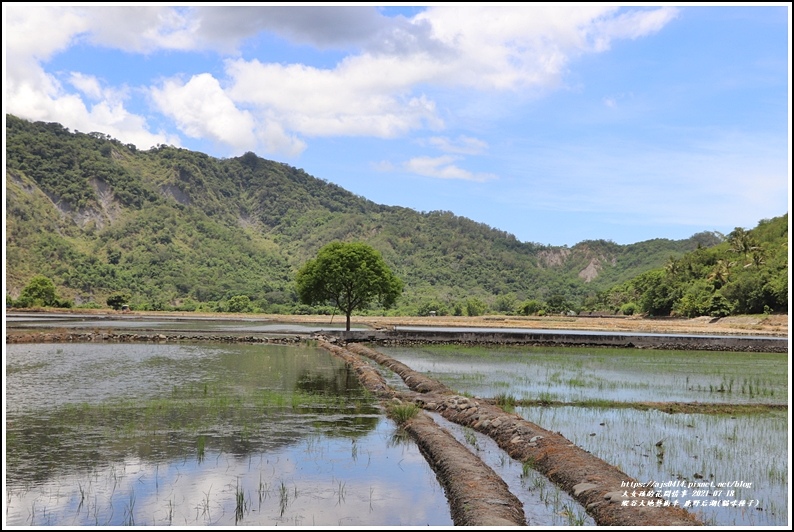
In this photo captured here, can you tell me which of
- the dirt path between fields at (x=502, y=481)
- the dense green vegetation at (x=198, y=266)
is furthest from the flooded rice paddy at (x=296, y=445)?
the dense green vegetation at (x=198, y=266)

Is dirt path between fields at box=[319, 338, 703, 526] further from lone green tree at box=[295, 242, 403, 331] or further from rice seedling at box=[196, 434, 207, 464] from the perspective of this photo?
lone green tree at box=[295, 242, 403, 331]

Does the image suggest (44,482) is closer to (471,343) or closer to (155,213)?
(471,343)

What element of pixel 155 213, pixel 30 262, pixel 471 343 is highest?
pixel 155 213

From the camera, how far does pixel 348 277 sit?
51.1 m

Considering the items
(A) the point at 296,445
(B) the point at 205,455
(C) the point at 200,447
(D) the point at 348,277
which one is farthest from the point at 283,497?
(D) the point at 348,277

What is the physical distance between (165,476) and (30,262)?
131m

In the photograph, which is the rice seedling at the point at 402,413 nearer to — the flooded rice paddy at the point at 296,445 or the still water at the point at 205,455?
the flooded rice paddy at the point at 296,445

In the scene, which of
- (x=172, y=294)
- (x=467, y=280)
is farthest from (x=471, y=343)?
(x=467, y=280)

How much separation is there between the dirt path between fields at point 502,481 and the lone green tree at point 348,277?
3133 centimetres

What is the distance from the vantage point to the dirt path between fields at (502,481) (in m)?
9.95

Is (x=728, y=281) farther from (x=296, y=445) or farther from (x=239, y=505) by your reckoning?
(x=239, y=505)

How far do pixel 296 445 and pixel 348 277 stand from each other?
36.2 metres

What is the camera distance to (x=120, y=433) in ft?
50.9

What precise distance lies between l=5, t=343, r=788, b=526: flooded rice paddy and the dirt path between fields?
0.30 m
